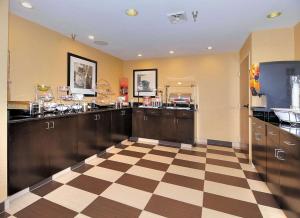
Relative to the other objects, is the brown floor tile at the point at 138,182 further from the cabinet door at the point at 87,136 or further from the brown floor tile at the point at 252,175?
the brown floor tile at the point at 252,175

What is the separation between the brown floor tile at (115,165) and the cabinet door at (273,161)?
6.35 ft

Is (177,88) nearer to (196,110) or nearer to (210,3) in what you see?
(196,110)

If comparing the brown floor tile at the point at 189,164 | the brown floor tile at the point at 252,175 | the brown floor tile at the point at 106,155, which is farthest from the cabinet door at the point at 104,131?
the brown floor tile at the point at 252,175

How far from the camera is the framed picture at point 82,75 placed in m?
3.31

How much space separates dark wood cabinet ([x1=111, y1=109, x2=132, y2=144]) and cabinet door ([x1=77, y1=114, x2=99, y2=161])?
0.63 meters

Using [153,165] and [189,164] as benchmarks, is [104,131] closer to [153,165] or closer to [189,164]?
[153,165]

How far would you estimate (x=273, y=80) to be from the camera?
2426mm

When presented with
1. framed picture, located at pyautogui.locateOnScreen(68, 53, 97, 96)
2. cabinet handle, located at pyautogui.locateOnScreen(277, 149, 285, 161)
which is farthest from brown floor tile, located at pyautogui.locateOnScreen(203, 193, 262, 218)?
framed picture, located at pyautogui.locateOnScreen(68, 53, 97, 96)

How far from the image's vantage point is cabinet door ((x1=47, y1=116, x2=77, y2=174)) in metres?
2.22

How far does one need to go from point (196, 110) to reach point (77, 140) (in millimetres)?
2993

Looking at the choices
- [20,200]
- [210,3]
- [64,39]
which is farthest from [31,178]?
[210,3]

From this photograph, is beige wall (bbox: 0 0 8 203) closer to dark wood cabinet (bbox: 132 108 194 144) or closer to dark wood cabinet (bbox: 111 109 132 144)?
dark wood cabinet (bbox: 111 109 132 144)

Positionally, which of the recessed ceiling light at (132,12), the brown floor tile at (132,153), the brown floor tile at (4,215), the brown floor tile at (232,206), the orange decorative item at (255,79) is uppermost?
the recessed ceiling light at (132,12)

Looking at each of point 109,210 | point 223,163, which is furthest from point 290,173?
point 109,210
